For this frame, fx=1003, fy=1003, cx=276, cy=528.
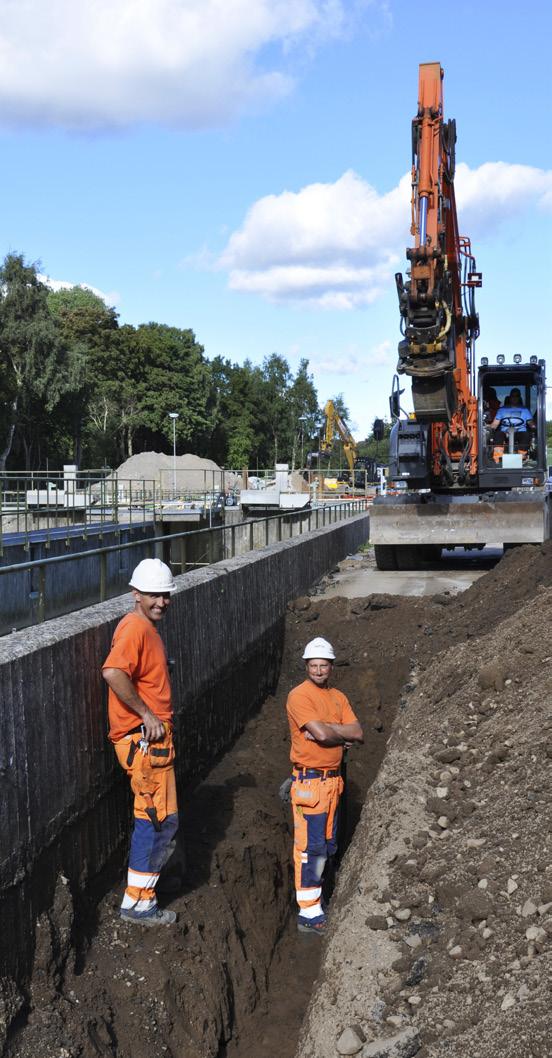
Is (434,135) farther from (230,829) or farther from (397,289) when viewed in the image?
(230,829)

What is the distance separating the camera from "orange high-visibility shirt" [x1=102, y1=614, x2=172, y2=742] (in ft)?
16.4

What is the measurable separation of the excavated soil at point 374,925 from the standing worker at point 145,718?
1.59 feet

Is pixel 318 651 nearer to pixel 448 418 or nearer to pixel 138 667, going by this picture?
pixel 138 667

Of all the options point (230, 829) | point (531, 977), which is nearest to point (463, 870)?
point (531, 977)

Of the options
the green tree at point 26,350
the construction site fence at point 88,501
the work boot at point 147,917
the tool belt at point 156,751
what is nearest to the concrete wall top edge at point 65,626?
the tool belt at point 156,751

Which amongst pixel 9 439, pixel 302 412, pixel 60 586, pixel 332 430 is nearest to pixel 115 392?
pixel 332 430

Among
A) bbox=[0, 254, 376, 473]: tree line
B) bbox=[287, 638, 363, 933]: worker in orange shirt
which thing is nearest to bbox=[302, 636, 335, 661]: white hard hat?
bbox=[287, 638, 363, 933]: worker in orange shirt

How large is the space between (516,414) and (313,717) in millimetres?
14001

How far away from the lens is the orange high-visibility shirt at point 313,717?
6168 millimetres

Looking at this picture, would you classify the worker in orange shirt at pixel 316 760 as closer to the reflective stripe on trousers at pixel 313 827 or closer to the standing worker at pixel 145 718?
the reflective stripe on trousers at pixel 313 827

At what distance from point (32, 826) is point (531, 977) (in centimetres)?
230

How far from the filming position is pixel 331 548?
65.0 ft

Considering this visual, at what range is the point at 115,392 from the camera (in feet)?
254

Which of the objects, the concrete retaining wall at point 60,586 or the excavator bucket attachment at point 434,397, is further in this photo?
the excavator bucket attachment at point 434,397
